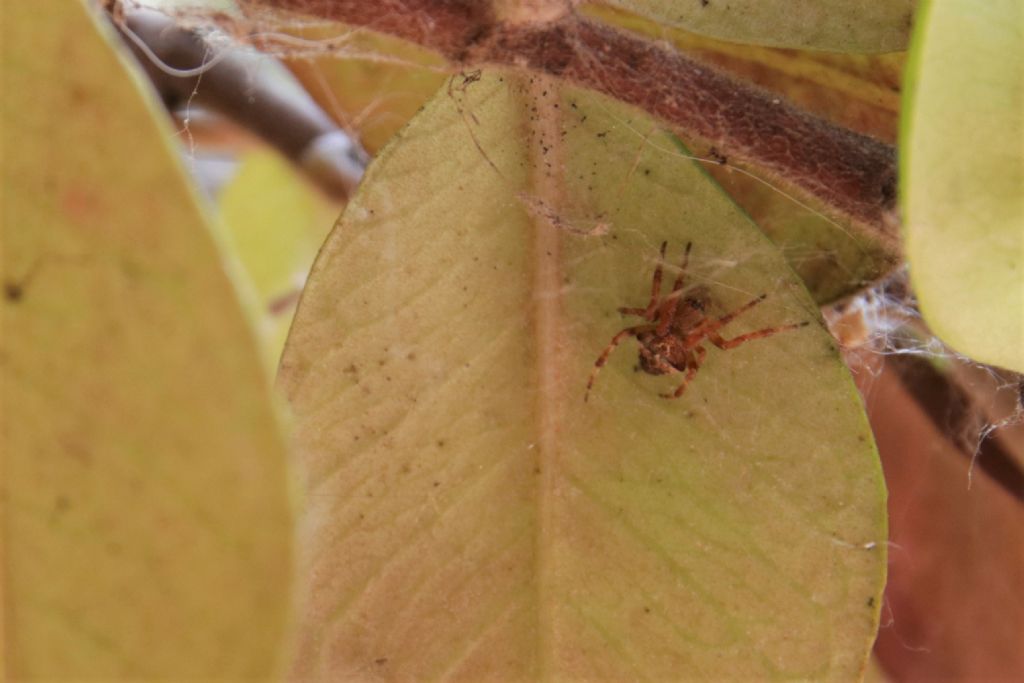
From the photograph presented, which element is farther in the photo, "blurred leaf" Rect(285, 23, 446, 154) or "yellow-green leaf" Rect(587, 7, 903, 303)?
"blurred leaf" Rect(285, 23, 446, 154)

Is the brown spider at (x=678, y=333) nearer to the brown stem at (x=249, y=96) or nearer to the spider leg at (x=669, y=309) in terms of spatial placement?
the spider leg at (x=669, y=309)

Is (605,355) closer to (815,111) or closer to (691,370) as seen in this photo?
(691,370)

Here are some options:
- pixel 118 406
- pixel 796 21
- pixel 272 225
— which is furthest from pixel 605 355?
pixel 272 225

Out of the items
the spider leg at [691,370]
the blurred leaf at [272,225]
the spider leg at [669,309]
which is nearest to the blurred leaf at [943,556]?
the spider leg at [669,309]

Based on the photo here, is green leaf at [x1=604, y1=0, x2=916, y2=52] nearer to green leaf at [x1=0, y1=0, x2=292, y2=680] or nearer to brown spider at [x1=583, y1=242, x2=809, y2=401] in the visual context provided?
brown spider at [x1=583, y1=242, x2=809, y2=401]

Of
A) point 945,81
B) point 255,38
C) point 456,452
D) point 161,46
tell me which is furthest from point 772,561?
point 161,46

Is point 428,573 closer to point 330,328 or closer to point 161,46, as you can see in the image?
point 330,328

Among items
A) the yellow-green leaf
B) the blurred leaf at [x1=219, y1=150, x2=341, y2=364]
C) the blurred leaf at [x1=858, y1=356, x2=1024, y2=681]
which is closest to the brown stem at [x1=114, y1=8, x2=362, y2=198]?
the blurred leaf at [x1=219, y1=150, x2=341, y2=364]
